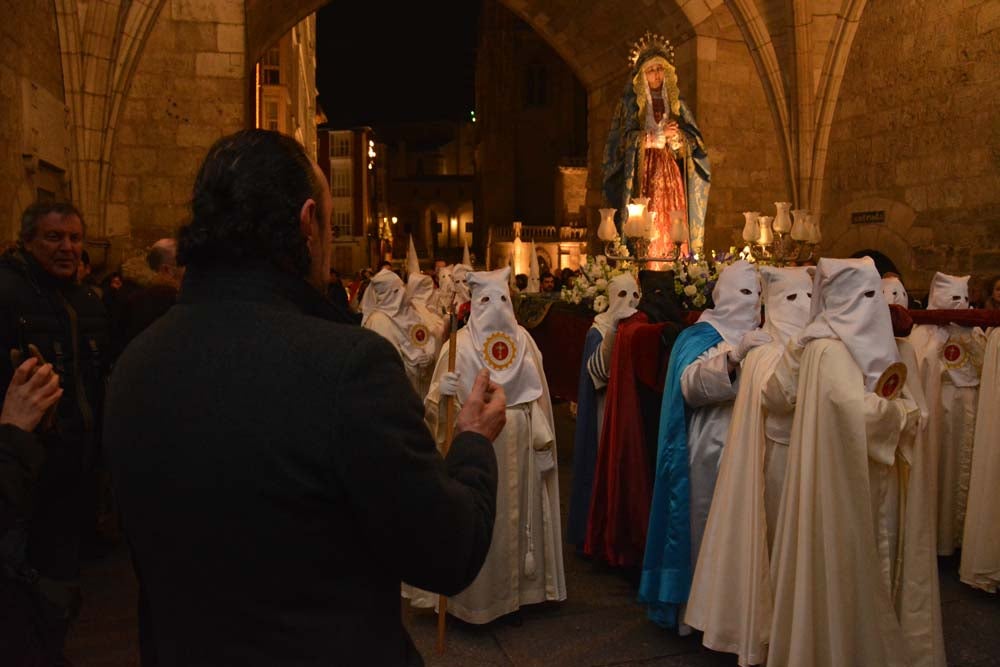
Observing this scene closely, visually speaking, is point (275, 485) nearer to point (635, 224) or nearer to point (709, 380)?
point (709, 380)

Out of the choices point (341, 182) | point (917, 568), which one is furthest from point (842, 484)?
point (341, 182)

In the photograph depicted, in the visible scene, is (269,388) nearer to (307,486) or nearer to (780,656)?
(307,486)

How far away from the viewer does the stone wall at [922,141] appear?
9250 mm

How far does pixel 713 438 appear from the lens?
4.07 meters

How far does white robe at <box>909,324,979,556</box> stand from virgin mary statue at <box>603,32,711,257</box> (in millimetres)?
4064

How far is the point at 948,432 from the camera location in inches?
207

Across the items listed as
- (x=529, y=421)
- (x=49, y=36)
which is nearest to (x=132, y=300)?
(x=529, y=421)

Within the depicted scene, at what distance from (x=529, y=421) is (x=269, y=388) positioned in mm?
3155

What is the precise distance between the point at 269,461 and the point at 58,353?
262 centimetres

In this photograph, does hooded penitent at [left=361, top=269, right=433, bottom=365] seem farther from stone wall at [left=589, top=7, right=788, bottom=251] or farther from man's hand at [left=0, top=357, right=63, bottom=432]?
stone wall at [left=589, top=7, right=788, bottom=251]

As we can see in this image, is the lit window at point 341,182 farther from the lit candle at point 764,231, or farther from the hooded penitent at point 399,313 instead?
the hooded penitent at point 399,313

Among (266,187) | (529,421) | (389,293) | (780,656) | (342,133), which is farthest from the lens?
(342,133)

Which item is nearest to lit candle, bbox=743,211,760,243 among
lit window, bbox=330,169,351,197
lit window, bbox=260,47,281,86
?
lit window, bbox=260,47,281,86

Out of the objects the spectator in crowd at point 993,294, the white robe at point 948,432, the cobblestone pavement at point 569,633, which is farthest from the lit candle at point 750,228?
the cobblestone pavement at point 569,633
